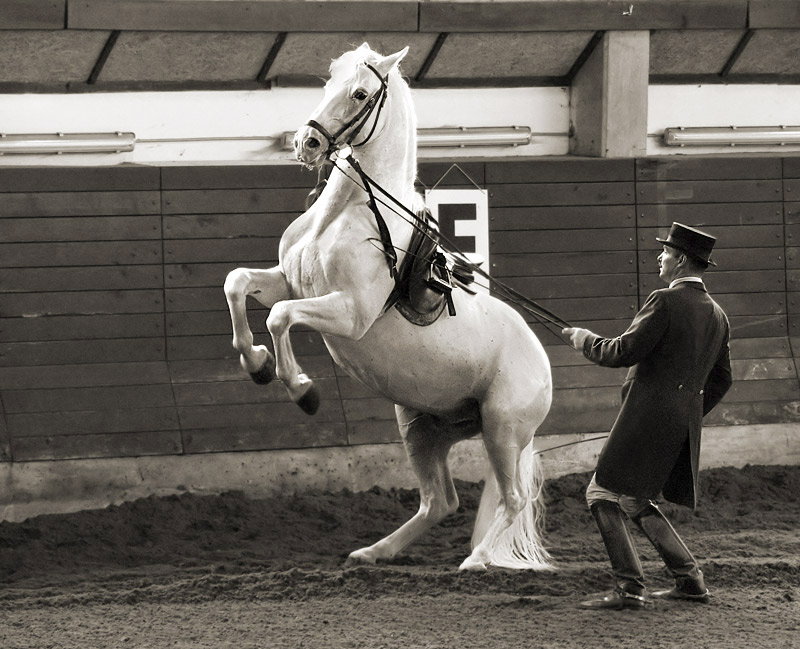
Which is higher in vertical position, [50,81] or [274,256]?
[50,81]

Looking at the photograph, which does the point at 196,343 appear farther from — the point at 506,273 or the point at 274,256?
the point at 506,273

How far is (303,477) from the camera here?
7.60 m

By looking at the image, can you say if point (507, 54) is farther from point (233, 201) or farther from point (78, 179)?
point (78, 179)

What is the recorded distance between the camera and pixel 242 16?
7.29 meters

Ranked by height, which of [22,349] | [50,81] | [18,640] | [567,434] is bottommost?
[18,640]

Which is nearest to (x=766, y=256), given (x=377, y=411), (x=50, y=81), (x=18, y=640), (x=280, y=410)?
(x=377, y=411)

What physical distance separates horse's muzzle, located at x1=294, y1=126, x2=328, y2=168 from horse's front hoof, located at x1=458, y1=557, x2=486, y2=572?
86.5 inches

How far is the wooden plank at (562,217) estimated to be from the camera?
8.08 meters

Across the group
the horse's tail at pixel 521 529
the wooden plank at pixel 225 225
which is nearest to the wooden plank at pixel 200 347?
the wooden plank at pixel 225 225

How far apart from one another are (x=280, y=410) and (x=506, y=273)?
1788mm

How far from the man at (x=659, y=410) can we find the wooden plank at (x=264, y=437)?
9.11 ft

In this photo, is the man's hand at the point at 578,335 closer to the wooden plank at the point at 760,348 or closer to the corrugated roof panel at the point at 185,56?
the corrugated roof panel at the point at 185,56

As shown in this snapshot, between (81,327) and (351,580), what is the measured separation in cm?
273

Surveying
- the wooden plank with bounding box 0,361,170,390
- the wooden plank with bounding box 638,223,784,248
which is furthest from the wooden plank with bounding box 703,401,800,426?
the wooden plank with bounding box 0,361,170,390
